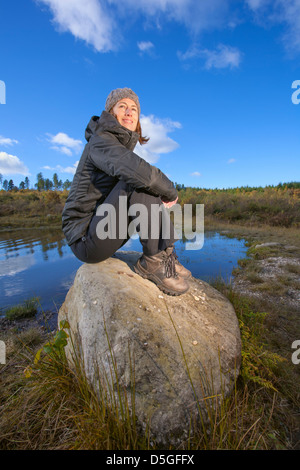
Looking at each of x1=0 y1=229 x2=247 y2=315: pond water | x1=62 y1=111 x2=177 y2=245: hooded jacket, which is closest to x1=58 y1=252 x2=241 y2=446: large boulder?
x1=62 y1=111 x2=177 y2=245: hooded jacket

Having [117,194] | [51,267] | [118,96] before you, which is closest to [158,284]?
[117,194]

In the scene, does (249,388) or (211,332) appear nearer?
(249,388)

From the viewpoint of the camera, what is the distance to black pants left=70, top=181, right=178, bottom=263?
6.32ft

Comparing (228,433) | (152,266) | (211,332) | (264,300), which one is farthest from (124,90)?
(264,300)

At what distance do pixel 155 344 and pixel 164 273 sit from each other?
0.72 metres

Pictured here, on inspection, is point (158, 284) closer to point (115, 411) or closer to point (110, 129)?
point (115, 411)

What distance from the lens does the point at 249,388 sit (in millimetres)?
1715

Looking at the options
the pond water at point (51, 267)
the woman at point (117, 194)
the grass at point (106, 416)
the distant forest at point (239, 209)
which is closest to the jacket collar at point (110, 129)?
the woman at point (117, 194)

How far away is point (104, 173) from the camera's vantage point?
2.02m

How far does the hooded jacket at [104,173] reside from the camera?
1.74 meters

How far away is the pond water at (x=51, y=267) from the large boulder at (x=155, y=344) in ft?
6.85

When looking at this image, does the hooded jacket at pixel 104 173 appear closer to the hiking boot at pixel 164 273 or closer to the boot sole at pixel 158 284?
the hiking boot at pixel 164 273

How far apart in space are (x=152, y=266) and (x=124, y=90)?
1.87m
